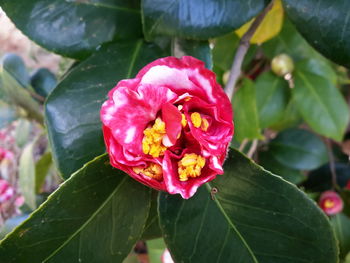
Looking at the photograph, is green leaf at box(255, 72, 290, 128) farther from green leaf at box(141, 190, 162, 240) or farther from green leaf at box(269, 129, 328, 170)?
green leaf at box(141, 190, 162, 240)

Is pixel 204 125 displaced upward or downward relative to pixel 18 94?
upward

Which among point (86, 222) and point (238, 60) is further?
point (238, 60)

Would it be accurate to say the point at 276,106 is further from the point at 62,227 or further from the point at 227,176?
the point at 62,227

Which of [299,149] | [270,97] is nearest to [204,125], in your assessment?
[270,97]

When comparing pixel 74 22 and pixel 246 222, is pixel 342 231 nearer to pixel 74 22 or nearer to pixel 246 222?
pixel 246 222

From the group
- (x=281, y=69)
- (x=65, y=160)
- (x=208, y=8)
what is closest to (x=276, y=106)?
(x=281, y=69)

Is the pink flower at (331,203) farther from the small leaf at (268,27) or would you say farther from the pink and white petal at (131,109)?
the pink and white petal at (131,109)
